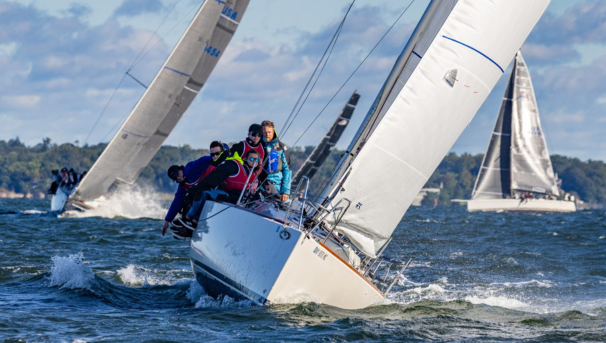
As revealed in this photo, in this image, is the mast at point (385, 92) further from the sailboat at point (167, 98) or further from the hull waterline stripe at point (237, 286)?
the sailboat at point (167, 98)

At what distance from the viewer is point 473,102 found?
21.8 feet

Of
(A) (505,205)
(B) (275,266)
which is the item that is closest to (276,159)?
(B) (275,266)

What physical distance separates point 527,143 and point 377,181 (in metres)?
31.3

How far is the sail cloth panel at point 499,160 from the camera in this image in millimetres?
34469

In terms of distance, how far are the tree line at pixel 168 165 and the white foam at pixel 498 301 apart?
222 feet

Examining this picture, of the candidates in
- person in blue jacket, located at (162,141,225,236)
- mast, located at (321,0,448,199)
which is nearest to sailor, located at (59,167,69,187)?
person in blue jacket, located at (162,141,225,236)

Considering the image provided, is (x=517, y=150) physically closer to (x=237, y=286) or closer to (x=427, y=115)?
(x=427, y=115)

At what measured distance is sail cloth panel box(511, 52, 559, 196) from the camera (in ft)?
113

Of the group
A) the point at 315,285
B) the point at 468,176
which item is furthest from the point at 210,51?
A: the point at 468,176

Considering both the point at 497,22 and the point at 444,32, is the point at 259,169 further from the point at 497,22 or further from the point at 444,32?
the point at 497,22

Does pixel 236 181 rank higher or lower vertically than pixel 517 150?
lower

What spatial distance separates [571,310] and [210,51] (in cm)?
1459

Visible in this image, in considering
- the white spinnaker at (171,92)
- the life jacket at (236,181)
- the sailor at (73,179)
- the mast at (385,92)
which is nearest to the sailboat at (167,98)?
the white spinnaker at (171,92)

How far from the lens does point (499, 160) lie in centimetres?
3650
